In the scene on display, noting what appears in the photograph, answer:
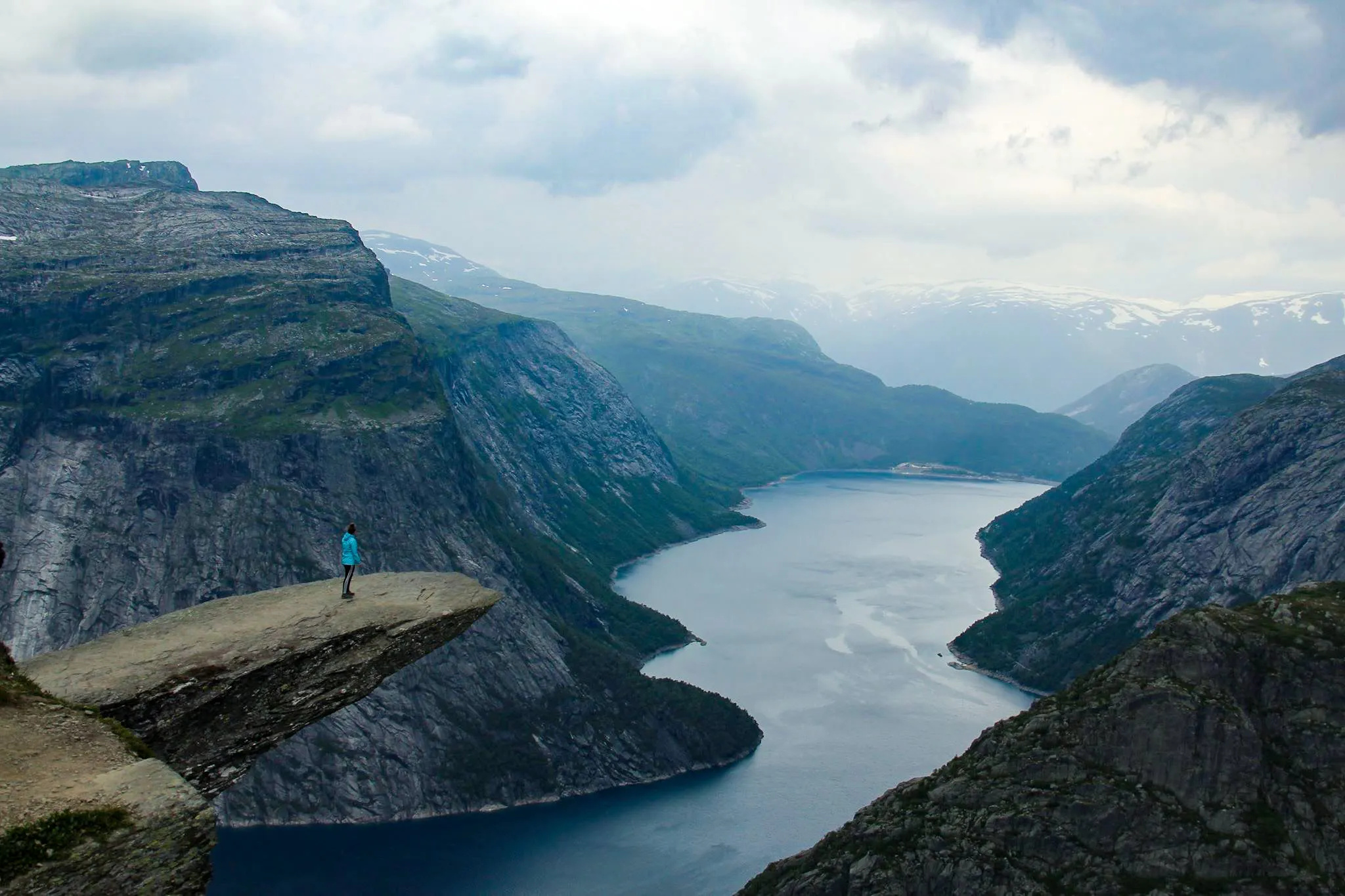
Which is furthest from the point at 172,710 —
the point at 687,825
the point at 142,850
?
the point at 687,825

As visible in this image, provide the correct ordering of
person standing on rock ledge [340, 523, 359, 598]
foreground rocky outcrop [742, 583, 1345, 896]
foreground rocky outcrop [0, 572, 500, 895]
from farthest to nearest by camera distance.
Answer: foreground rocky outcrop [742, 583, 1345, 896]
person standing on rock ledge [340, 523, 359, 598]
foreground rocky outcrop [0, 572, 500, 895]

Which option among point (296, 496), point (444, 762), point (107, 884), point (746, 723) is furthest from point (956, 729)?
point (107, 884)

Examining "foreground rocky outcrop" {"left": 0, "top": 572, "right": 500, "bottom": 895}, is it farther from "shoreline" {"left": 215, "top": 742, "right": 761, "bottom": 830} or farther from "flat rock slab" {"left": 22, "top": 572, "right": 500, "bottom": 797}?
"shoreline" {"left": 215, "top": 742, "right": 761, "bottom": 830}

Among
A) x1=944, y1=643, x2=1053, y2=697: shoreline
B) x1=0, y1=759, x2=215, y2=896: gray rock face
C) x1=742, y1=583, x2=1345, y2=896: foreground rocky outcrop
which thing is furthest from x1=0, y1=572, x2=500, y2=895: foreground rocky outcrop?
x1=944, y1=643, x2=1053, y2=697: shoreline

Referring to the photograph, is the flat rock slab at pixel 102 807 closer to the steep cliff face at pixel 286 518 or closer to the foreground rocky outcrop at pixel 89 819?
the foreground rocky outcrop at pixel 89 819

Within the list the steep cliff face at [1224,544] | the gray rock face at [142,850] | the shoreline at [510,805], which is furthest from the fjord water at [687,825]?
the gray rock face at [142,850]

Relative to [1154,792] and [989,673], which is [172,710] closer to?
[1154,792]
